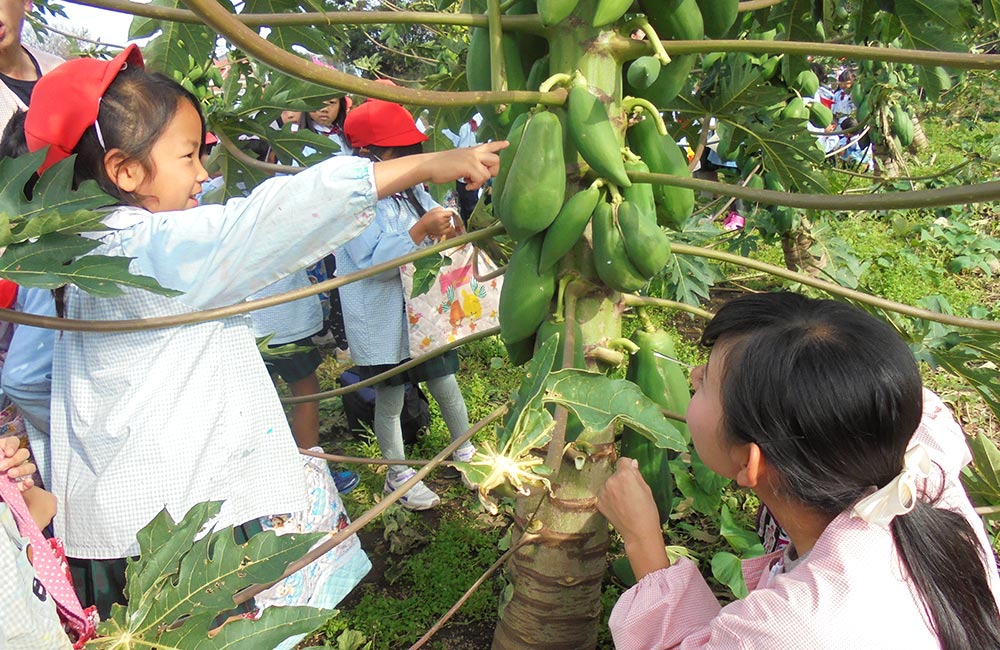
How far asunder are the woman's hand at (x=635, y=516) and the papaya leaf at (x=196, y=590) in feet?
1.92

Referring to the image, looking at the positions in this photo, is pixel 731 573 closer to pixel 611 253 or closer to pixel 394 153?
pixel 611 253

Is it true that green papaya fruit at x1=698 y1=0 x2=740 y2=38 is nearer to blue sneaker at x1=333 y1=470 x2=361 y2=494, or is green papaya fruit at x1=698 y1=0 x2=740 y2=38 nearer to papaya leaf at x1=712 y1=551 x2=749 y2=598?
papaya leaf at x1=712 y1=551 x2=749 y2=598

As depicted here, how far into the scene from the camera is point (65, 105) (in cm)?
127

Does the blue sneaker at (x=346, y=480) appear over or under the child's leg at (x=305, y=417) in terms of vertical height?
under

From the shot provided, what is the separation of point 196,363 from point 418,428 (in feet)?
6.35

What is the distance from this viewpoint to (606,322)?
1.55 metres

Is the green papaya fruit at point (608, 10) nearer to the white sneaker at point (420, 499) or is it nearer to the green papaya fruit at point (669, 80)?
the green papaya fruit at point (669, 80)

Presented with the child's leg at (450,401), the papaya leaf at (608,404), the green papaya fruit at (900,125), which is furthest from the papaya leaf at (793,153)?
the green papaya fruit at (900,125)

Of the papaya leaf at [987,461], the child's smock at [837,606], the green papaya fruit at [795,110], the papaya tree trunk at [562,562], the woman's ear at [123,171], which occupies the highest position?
the woman's ear at [123,171]

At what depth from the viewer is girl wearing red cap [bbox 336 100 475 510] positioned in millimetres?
2639

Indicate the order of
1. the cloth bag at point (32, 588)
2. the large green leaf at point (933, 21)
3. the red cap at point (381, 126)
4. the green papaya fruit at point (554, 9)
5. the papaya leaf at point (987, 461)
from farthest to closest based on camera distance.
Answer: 1. the red cap at point (381, 126)
2. the papaya leaf at point (987, 461)
3. the large green leaf at point (933, 21)
4. the green papaya fruit at point (554, 9)
5. the cloth bag at point (32, 588)

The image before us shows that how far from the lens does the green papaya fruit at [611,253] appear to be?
4.40 feet

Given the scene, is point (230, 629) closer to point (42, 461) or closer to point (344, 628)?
point (42, 461)

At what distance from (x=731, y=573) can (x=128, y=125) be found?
1345mm
